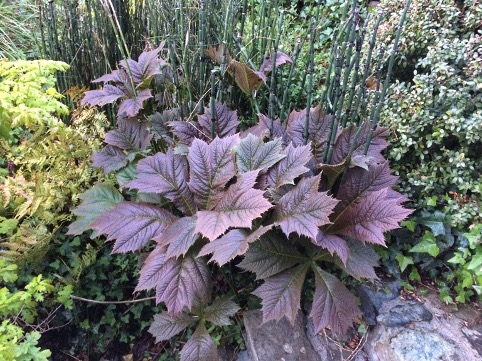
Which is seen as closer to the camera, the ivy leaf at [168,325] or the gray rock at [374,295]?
the ivy leaf at [168,325]

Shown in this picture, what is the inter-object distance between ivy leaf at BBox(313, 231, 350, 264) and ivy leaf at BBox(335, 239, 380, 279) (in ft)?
0.25

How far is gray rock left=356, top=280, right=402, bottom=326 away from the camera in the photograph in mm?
A: 1883

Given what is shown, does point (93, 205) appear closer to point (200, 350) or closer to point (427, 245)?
point (200, 350)

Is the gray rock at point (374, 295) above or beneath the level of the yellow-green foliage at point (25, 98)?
beneath

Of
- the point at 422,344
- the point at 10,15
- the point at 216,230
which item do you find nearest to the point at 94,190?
the point at 216,230

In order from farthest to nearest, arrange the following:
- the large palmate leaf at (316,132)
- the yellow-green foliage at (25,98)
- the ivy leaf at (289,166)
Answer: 1. the large palmate leaf at (316,132)
2. the ivy leaf at (289,166)
3. the yellow-green foliage at (25,98)

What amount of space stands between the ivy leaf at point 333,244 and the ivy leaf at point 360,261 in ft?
0.25

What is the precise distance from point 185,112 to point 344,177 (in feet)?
2.84

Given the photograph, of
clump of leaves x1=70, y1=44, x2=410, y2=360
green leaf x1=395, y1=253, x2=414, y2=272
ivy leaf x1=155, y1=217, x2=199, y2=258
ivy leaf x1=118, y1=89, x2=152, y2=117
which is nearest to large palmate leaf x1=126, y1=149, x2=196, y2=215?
clump of leaves x1=70, y1=44, x2=410, y2=360

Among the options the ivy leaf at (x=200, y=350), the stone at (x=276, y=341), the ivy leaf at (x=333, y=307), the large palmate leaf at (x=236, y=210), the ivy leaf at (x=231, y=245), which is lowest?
the stone at (x=276, y=341)

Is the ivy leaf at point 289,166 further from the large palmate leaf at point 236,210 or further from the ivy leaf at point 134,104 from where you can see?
the ivy leaf at point 134,104

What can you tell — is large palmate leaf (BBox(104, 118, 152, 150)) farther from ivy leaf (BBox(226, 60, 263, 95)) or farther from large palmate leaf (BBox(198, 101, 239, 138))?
ivy leaf (BBox(226, 60, 263, 95))

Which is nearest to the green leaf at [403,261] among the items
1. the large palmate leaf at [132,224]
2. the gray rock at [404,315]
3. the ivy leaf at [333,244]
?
the gray rock at [404,315]

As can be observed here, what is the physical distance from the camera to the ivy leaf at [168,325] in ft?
5.73
